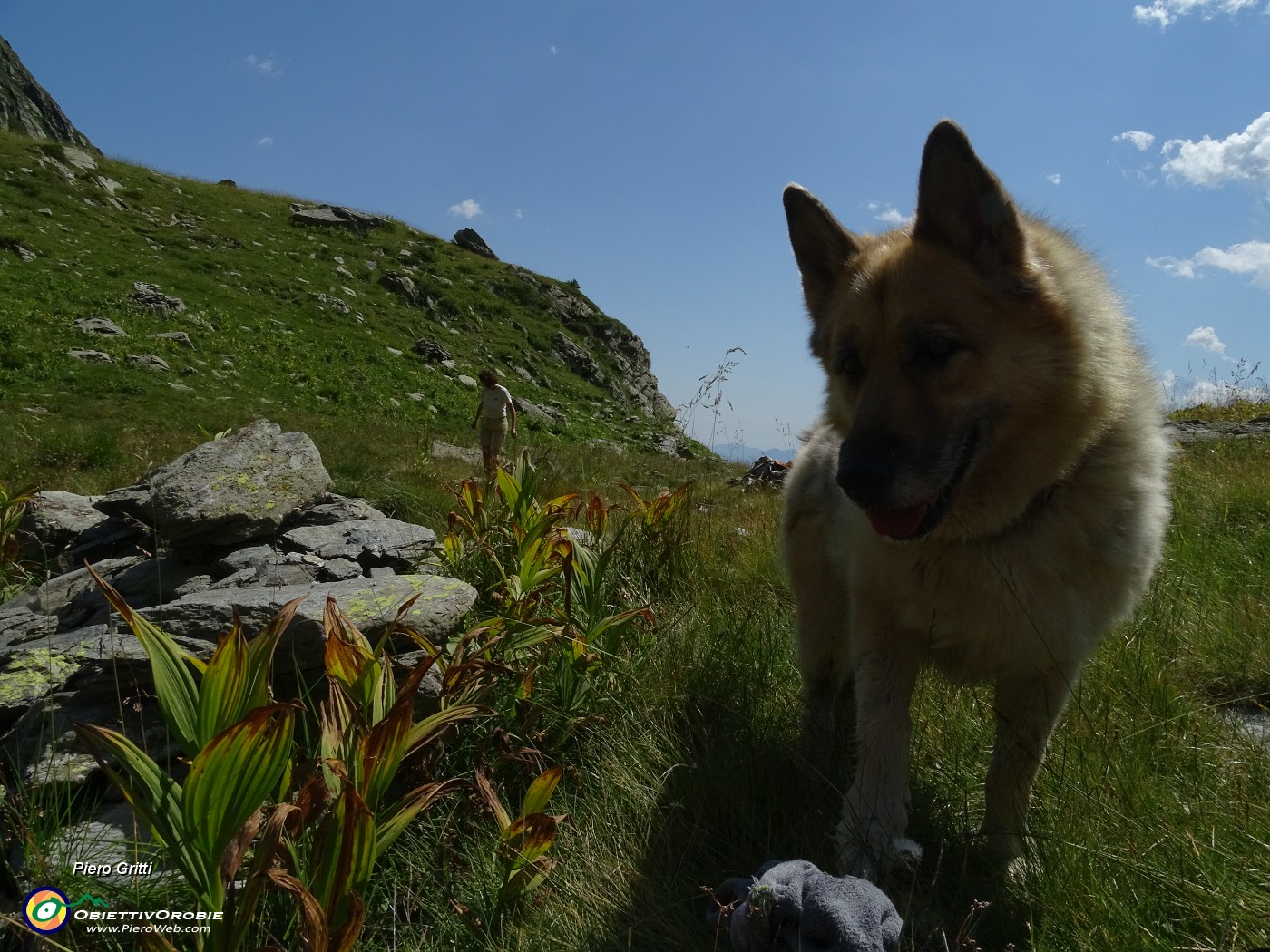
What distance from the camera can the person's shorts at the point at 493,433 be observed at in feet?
36.3

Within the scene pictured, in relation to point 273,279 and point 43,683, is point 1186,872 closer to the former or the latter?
point 43,683

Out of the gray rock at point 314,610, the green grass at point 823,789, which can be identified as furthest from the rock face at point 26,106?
the green grass at point 823,789

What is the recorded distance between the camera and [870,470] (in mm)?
2215

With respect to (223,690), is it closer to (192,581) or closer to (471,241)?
(192,581)

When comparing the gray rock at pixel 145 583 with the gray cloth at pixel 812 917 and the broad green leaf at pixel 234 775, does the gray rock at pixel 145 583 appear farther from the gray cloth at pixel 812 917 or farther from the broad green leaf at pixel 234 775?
the gray cloth at pixel 812 917

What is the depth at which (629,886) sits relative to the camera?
224cm

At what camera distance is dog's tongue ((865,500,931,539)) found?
2311 millimetres

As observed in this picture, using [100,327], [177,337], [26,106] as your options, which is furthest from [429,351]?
[26,106]

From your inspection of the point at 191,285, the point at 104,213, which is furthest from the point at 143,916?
the point at 104,213

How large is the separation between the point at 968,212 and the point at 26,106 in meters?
68.9

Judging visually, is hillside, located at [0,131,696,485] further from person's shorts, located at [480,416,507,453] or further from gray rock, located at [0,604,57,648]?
gray rock, located at [0,604,57,648]

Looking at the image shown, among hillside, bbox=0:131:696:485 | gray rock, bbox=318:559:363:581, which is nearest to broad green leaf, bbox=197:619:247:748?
Answer: gray rock, bbox=318:559:363:581

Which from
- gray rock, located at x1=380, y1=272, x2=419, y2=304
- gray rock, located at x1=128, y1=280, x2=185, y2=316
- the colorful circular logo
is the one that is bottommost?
the colorful circular logo

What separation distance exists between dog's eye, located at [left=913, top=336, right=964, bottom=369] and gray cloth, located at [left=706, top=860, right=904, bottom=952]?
153 cm
